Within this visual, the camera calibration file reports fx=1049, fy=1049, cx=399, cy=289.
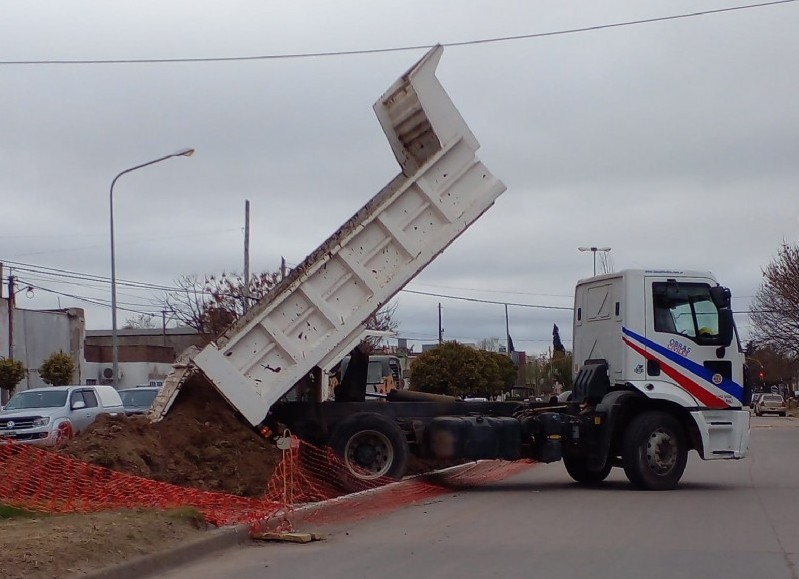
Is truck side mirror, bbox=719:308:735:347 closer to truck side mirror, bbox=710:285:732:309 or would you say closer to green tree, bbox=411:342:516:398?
truck side mirror, bbox=710:285:732:309

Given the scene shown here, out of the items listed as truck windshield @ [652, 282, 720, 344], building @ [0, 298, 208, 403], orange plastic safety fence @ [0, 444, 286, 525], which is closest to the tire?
orange plastic safety fence @ [0, 444, 286, 525]

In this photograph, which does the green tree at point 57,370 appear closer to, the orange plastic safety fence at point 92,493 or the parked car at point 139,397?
the parked car at point 139,397

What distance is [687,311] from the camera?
52.2 feet

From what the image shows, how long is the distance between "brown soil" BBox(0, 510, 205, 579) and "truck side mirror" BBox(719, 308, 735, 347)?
28.3ft

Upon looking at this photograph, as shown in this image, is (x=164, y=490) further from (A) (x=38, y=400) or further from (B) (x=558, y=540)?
(A) (x=38, y=400)

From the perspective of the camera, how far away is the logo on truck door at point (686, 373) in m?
15.7

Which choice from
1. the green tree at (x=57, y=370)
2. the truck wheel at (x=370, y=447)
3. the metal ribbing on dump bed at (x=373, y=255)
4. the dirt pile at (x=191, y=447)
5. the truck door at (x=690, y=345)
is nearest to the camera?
the dirt pile at (x=191, y=447)

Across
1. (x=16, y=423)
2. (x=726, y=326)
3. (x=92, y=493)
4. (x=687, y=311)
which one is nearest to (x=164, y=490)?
(x=92, y=493)

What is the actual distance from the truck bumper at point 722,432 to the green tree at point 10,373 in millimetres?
27841

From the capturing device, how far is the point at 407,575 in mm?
9070

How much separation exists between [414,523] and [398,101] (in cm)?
573

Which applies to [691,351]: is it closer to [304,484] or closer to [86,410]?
[304,484]

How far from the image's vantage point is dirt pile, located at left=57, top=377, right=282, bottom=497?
517 inches

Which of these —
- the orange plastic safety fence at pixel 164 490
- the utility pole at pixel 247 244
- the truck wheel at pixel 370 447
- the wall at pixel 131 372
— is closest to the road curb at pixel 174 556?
the orange plastic safety fence at pixel 164 490
